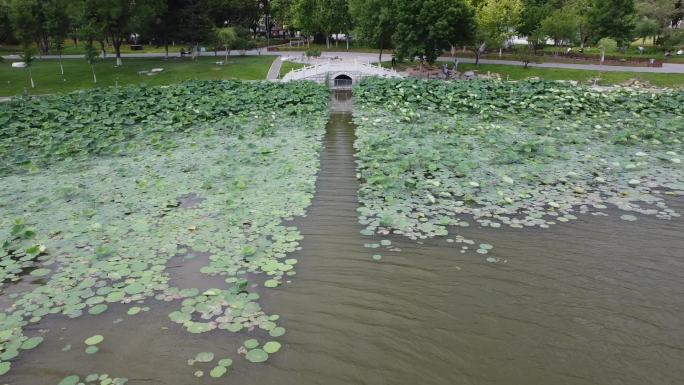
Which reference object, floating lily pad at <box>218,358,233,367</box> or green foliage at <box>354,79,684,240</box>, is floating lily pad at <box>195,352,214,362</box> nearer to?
floating lily pad at <box>218,358,233,367</box>

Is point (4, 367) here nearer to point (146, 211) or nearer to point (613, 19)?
point (146, 211)

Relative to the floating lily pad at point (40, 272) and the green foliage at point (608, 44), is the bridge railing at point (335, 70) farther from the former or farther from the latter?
the floating lily pad at point (40, 272)

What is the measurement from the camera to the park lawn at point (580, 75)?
115ft

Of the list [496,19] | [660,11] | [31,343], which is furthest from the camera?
[660,11]

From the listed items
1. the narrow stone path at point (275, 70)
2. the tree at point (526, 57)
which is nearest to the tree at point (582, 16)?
the tree at point (526, 57)

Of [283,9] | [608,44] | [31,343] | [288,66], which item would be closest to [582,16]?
[608,44]

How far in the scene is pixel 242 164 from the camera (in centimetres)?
1384

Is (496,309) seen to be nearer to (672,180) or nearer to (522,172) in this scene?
(522,172)

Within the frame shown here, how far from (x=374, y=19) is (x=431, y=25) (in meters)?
8.00

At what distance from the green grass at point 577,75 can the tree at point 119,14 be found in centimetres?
2952

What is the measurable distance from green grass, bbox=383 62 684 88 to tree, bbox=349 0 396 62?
825 cm

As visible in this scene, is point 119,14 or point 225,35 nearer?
point 119,14

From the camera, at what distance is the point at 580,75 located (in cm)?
3853

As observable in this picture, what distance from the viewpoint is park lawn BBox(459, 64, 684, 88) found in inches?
1385
